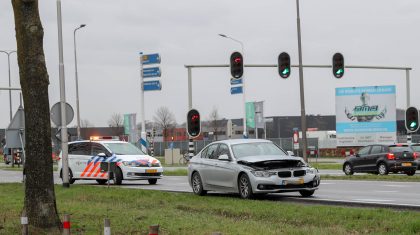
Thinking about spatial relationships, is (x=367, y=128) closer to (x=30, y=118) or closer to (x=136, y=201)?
(x=136, y=201)

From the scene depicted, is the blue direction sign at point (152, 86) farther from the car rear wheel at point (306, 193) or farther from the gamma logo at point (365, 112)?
the car rear wheel at point (306, 193)

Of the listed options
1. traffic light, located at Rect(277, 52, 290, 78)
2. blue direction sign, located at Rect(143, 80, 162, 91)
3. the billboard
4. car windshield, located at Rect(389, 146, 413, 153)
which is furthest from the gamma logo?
traffic light, located at Rect(277, 52, 290, 78)

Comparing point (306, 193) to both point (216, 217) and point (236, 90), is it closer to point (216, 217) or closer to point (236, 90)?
point (216, 217)

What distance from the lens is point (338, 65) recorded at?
A: 32094 mm

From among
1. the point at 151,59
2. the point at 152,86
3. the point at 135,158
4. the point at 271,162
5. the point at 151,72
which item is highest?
the point at 151,59

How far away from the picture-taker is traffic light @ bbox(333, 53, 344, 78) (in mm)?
32031

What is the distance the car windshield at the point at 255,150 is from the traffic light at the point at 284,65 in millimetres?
12144

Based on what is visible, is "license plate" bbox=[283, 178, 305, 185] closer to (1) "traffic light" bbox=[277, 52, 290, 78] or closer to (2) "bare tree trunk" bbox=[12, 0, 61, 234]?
(2) "bare tree trunk" bbox=[12, 0, 61, 234]

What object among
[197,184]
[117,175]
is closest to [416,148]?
[117,175]

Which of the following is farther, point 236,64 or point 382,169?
point 382,169

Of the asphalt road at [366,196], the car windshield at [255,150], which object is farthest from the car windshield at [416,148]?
the car windshield at [255,150]

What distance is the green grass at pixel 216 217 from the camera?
1147 cm

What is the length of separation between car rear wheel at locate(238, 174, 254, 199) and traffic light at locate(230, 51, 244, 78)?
13134mm

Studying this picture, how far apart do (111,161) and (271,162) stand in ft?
34.9
